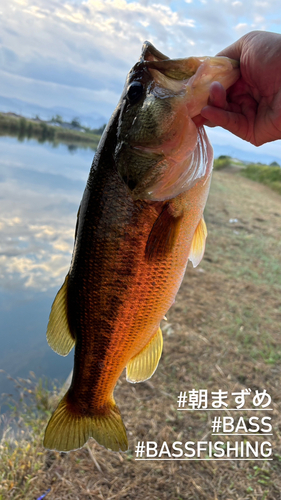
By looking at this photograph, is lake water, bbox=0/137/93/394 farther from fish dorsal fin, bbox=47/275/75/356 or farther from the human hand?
the human hand

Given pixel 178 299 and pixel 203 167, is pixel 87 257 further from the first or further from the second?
pixel 178 299

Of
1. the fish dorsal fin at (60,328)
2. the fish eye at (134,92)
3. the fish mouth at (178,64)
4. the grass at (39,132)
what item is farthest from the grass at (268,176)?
the fish dorsal fin at (60,328)

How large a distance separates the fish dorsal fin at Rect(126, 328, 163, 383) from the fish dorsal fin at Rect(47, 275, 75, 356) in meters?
0.30

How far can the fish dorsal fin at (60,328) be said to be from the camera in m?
1.40

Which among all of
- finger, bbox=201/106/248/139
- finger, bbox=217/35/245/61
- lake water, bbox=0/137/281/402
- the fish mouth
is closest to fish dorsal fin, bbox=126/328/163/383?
finger, bbox=201/106/248/139

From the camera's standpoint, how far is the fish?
4.00ft

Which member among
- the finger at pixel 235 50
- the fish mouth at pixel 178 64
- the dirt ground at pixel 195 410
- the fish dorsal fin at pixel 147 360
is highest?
the finger at pixel 235 50

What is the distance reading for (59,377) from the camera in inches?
142

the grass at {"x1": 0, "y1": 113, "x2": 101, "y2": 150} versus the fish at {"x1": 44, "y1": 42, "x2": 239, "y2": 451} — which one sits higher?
the grass at {"x1": 0, "y1": 113, "x2": 101, "y2": 150}

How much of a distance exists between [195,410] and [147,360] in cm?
191

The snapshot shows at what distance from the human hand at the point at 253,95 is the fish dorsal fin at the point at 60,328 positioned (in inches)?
35.4

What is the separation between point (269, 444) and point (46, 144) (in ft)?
A: 93.1

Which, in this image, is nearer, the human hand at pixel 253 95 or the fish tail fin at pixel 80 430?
the human hand at pixel 253 95

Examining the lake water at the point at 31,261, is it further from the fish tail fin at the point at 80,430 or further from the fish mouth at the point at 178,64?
the fish mouth at the point at 178,64
